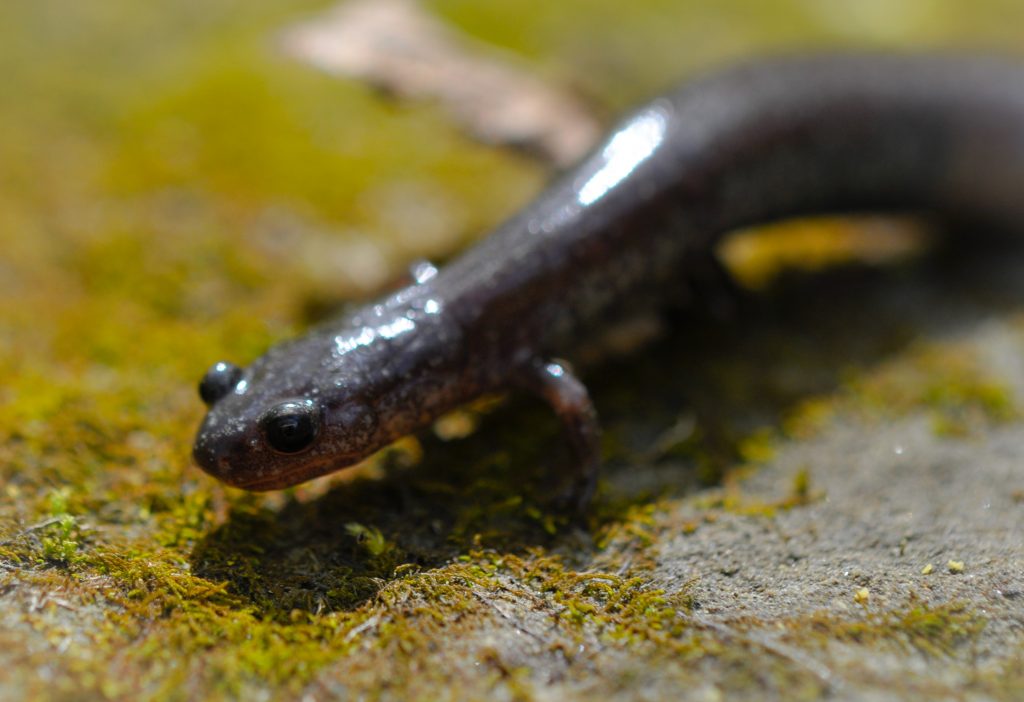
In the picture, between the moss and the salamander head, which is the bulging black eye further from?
the moss

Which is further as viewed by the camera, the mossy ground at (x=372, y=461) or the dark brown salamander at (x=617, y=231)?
the dark brown salamander at (x=617, y=231)

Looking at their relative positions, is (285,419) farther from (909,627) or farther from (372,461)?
(909,627)

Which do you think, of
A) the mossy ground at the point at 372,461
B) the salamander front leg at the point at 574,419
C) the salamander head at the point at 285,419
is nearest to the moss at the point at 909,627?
the mossy ground at the point at 372,461

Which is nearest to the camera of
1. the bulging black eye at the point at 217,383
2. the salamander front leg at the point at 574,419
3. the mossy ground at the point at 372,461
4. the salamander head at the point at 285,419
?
the mossy ground at the point at 372,461

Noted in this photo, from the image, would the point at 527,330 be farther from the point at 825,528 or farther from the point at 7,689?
the point at 7,689

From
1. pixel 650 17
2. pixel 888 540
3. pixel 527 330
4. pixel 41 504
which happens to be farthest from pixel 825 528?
pixel 650 17

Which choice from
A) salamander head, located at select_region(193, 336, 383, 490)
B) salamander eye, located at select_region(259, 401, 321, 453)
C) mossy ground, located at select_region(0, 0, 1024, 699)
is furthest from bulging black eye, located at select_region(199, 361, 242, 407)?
mossy ground, located at select_region(0, 0, 1024, 699)

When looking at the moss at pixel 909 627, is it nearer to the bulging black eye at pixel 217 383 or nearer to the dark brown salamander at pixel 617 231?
the dark brown salamander at pixel 617 231
